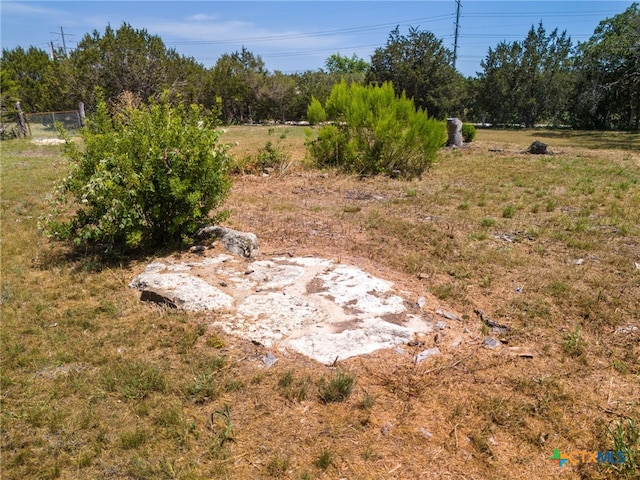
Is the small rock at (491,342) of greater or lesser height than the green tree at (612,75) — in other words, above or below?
below

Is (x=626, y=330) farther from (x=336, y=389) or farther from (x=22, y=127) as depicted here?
(x=22, y=127)

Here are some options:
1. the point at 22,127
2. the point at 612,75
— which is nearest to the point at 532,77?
the point at 612,75

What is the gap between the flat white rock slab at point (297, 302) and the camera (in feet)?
10.5

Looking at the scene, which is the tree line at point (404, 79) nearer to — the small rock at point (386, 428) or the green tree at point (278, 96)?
the green tree at point (278, 96)

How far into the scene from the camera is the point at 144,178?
4219 mm

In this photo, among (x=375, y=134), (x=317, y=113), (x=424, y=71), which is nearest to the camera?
(x=375, y=134)

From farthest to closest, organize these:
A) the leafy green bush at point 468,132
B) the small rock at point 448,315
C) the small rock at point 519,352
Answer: the leafy green bush at point 468,132 → the small rock at point 448,315 → the small rock at point 519,352

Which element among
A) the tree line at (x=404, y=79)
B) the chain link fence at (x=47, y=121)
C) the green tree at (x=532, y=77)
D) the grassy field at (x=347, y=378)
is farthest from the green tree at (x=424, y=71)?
the grassy field at (x=347, y=378)

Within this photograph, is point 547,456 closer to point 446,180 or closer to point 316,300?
point 316,300

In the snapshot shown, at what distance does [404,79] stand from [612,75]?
11.8 meters

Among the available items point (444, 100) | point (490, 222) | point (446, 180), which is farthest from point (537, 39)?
point (490, 222)

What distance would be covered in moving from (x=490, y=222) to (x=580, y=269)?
1675mm

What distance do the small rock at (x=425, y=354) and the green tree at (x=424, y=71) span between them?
27.3 meters

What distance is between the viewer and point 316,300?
12.1 feet
